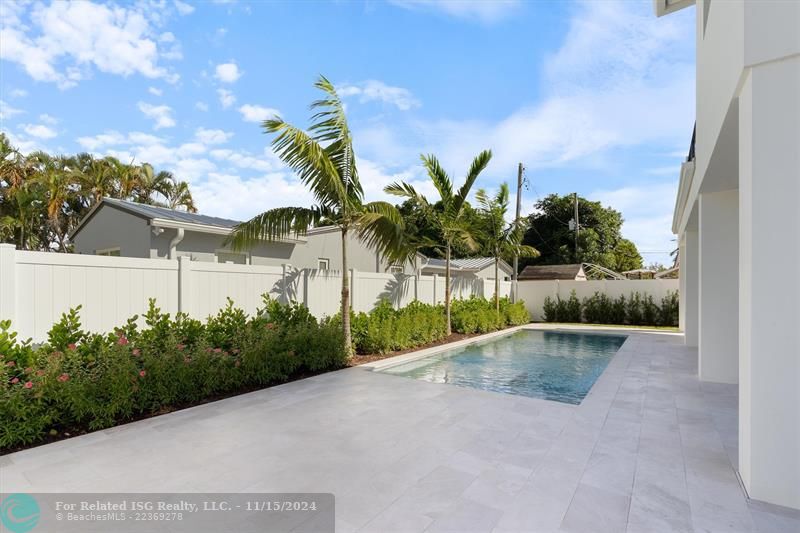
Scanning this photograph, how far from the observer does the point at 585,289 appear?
1831 cm

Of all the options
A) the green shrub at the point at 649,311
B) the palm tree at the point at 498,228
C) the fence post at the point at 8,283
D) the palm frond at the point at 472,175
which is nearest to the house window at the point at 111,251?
the fence post at the point at 8,283

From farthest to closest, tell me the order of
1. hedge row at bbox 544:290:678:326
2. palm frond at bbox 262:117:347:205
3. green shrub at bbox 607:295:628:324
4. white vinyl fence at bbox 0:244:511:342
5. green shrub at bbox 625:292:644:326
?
green shrub at bbox 607:295:628:324 < green shrub at bbox 625:292:644:326 < hedge row at bbox 544:290:678:326 < palm frond at bbox 262:117:347:205 < white vinyl fence at bbox 0:244:511:342

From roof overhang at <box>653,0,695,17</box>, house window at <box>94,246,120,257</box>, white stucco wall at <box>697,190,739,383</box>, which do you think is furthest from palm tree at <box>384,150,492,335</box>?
house window at <box>94,246,120,257</box>

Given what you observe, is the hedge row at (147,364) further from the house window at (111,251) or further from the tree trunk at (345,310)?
the house window at (111,251)

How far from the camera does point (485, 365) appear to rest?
909 cm

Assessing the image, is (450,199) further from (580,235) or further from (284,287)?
(580,235)

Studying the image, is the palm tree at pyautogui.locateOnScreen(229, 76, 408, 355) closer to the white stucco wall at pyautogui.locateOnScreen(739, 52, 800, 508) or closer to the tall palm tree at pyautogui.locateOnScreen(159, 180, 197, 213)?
the white stucco wall at pyautogui.locateOnScreen(739, 52, 800, 508)

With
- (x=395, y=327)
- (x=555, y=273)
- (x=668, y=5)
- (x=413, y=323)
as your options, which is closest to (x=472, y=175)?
(x=413, y=323)

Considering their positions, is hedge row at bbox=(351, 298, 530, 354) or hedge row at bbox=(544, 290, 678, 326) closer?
hedge row at bbox=(351, 298, 530, 354)

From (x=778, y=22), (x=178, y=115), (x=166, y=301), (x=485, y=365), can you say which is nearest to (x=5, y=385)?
(x=166, y=301)

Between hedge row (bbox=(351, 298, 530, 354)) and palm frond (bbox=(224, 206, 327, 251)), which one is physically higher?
palm frond (bbox=(224, 206, 327, 251))

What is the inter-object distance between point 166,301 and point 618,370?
27.0 feet

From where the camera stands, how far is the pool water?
7.06m

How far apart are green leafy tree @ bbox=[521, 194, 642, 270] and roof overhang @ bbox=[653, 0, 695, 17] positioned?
24.7 meters
